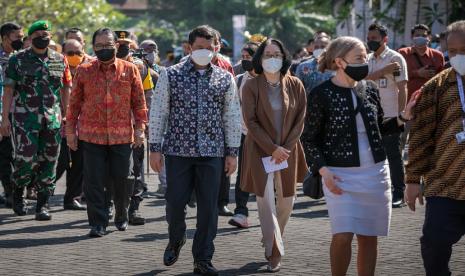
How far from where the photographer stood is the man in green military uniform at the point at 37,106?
12.8 metres

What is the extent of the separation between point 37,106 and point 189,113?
3.73 meters

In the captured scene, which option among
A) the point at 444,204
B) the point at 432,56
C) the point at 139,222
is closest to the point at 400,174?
the point at 432,56

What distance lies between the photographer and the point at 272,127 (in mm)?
10109

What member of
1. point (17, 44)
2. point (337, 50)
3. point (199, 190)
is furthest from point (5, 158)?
point (337, 50)

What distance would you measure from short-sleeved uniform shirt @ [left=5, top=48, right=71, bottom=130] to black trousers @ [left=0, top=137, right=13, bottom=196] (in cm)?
165

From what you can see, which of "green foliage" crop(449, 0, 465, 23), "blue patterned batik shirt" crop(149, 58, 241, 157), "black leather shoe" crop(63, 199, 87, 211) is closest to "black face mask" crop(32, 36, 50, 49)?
"black leather shoe" crop(63, 199, 87, 211)

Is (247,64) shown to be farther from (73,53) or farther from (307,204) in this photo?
(73,53)

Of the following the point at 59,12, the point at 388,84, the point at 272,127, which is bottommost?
the point at 272,127

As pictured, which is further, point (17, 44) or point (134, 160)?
point (17, 44)

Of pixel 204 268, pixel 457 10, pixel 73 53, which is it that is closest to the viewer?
pixel 204 268

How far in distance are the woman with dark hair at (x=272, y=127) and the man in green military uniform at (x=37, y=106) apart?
339 cm

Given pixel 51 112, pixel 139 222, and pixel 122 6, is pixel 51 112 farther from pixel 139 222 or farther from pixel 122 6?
pixel 122 6

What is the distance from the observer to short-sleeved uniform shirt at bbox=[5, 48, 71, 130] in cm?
1281

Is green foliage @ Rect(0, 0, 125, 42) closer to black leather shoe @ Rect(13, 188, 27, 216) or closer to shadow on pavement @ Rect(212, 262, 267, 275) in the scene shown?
black leather shoe @ Rect(13, 188, 27, 216)
